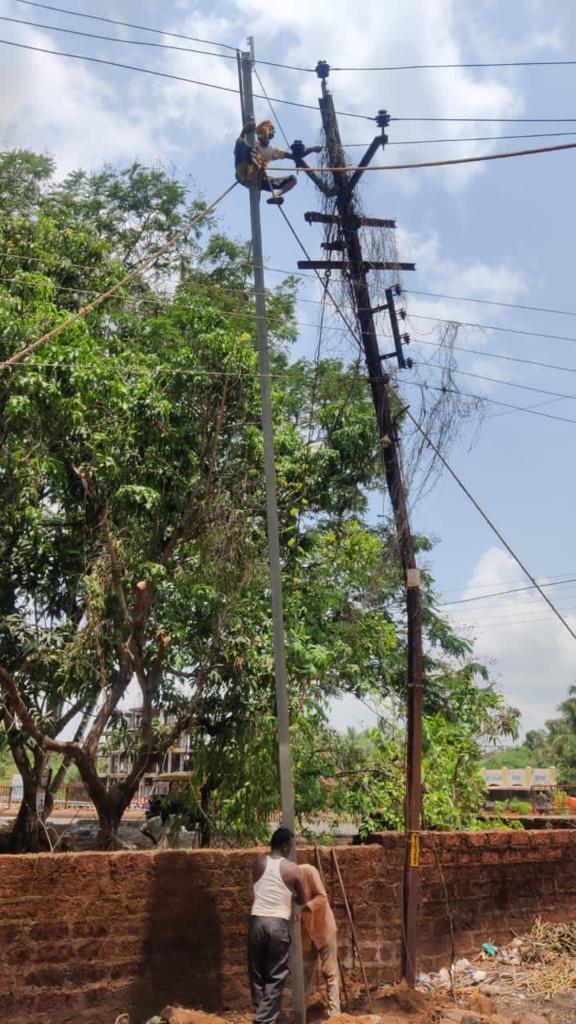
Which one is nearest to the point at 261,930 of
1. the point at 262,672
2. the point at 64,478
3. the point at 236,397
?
the point at 262,672

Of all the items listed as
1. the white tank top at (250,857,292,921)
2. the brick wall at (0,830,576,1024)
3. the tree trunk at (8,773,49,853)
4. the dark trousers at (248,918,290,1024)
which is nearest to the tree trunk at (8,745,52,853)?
the tree trunk at (8,773,49,853)

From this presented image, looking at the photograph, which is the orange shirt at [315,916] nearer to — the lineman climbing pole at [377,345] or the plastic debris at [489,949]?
the lineman climbing pole at [377,345]

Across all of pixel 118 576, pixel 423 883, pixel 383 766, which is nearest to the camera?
pixel 423 883

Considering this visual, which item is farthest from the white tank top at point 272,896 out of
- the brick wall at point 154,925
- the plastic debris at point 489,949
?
the plastic debris at point 489,949

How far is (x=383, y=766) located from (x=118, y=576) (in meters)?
4.34

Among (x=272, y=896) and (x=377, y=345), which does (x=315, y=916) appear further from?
(x=377, y=345)

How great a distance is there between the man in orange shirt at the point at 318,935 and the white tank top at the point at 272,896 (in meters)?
0.73

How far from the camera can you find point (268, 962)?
6551 mm

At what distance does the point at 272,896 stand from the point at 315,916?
1119 millimetres

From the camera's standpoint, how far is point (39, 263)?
1269 cm

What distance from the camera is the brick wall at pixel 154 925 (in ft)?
21.0

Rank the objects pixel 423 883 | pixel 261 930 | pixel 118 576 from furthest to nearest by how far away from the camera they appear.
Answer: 1. pixel 118 576
2. pixel 423 883
3. pixel 261 930

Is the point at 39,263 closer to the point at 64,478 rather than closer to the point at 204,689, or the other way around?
the point at 64,478

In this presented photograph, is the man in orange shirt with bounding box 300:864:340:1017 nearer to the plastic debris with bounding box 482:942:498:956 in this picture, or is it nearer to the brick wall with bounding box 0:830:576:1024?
the brick wall with bounding box 0:830:576:1024
